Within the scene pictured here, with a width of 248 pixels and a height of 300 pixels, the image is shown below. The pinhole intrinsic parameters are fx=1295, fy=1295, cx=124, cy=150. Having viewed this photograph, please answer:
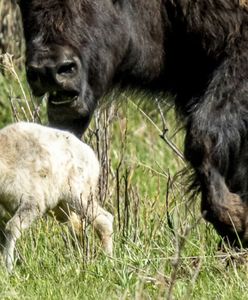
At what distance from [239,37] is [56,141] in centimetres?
112

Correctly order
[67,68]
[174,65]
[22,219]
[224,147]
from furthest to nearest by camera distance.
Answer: [174,65] → [224,147] → [67,68] → [22,219]

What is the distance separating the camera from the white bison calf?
247 inches

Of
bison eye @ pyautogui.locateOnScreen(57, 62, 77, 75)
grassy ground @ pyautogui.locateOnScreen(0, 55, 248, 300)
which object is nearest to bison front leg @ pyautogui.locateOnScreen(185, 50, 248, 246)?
grassy ground @ pyautogui.locateOnScreen(0, 55, 248, 300)

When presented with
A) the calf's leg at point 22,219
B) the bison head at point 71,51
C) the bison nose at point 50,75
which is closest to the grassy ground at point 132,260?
the calf's leg at point 22,219

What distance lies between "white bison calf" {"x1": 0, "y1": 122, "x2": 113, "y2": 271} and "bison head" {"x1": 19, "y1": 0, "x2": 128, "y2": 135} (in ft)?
0.68

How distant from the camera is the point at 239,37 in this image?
6.70 meters

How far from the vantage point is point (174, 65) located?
22.9 ft

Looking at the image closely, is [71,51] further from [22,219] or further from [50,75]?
[22,219]

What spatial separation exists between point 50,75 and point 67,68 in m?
0.11

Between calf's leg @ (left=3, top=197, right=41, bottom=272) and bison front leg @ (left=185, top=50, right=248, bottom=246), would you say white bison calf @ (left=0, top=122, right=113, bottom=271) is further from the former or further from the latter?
bison front leg @ (left=185, top=50, right=248, bottom=246)

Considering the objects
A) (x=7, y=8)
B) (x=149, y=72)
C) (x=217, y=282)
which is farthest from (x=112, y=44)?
(x=7, y=8)

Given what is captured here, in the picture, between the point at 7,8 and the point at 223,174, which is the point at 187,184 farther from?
the point at 7,8

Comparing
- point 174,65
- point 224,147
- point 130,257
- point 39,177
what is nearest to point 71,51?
point 39,177

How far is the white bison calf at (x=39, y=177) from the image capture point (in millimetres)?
6281
